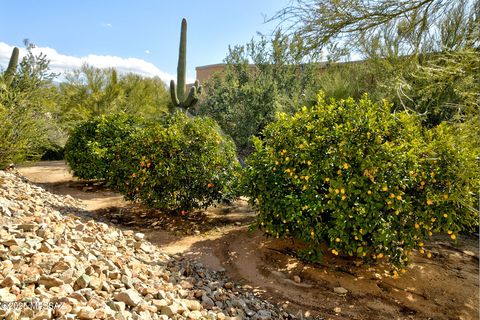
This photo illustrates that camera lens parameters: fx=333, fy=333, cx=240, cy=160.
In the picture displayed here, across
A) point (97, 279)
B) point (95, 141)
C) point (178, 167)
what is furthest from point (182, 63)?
point (97, 279)

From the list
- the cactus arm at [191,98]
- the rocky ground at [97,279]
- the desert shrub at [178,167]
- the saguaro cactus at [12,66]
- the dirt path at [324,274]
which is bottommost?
the dirt path at [324,274]

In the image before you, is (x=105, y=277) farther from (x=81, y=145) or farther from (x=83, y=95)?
(x=83, y=95)

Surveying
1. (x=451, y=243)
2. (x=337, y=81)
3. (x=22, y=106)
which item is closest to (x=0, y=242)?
(x=22, y=106)

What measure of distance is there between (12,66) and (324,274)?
10.5 metres

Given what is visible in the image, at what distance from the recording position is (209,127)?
6.03 meters

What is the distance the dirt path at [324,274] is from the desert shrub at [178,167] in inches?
21.9

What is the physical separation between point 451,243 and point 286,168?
142 inches

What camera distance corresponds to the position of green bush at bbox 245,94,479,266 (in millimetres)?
3879

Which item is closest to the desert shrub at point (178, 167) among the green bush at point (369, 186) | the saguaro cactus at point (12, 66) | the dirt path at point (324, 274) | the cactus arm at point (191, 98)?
the dirt path at point (324, 274)

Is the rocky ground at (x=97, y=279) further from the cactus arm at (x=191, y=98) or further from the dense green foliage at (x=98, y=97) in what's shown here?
the dense green foliage at (x=98, y=97)

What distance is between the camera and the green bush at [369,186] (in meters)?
3.88

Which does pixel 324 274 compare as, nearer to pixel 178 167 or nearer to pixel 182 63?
pixel 178 167

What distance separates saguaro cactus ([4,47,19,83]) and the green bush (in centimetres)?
831

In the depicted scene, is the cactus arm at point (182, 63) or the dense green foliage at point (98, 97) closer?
the cactus arm at point (182, 63)
